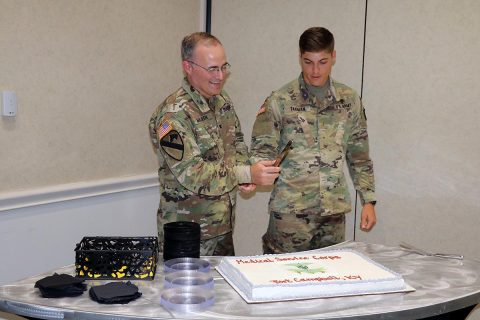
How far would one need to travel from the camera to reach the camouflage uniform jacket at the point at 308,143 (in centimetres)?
262

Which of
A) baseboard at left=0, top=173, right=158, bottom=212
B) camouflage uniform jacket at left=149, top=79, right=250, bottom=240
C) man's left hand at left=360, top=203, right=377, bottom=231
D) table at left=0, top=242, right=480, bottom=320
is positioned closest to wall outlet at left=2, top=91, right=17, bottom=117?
baseboard at left=0, top=173, right=158, bottom=212

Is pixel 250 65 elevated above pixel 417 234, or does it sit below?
above

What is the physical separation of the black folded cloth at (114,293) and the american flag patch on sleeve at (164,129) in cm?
74

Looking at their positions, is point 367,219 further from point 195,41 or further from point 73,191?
point 73,191

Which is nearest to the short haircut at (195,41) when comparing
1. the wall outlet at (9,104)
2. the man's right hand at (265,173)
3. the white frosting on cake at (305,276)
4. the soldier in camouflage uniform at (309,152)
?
the soldier in camouflage uniform at (309,152)

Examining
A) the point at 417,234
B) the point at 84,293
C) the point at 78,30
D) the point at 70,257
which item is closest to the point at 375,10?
the point at 417,234

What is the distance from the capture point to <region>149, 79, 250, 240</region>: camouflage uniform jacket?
83.8 inches

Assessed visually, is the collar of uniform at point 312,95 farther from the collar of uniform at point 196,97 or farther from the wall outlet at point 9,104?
the wall outlet at point 9,104

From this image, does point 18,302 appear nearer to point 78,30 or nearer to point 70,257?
point 70,257

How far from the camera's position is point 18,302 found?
1.46 m

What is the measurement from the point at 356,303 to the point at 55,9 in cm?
205

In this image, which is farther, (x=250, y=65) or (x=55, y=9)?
(x=250, y=65)

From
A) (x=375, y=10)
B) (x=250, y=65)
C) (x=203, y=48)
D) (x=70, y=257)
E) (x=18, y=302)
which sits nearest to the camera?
(x=18, y=302)

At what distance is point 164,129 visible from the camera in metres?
2.16
